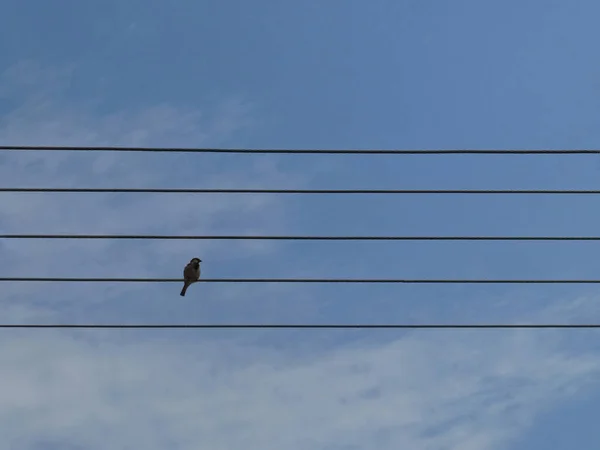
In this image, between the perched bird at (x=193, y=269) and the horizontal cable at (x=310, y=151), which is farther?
the perched bird at (x=193, y=269)

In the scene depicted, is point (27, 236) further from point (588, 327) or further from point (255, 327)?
point (588, 327)

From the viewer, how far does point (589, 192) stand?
15.5m

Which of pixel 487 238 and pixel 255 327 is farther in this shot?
pixel 255 327

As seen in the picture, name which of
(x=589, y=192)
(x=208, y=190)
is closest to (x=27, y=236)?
(x=208, y=190)

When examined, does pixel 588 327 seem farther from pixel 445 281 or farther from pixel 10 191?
pixel 10 191

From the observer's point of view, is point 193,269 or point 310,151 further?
point 193,269

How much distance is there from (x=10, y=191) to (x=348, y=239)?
12.7 ft

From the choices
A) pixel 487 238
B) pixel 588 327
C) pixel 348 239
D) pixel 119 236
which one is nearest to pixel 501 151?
pixel 487 238

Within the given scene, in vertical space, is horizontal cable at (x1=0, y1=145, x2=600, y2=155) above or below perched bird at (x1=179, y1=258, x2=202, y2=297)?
below

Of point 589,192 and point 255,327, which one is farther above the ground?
point 589,192

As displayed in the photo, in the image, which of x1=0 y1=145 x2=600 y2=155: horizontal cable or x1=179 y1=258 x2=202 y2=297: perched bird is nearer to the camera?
x1=0 y1=145 x2=600 y2=155: horizontal cable

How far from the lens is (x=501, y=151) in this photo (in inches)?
584

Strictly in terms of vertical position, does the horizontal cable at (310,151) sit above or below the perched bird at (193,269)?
below

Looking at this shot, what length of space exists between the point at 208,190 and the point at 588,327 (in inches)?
197
